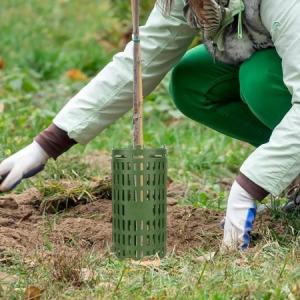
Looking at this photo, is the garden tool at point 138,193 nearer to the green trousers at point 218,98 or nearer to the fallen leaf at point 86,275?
the fallen leaf at point 86,275

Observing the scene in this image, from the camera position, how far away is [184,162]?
520 centimetres

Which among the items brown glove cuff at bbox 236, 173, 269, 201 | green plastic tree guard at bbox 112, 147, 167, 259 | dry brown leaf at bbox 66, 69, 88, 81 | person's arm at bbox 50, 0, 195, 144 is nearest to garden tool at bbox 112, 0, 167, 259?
green plastic tree guard at bbox 112, 147, 167, 259

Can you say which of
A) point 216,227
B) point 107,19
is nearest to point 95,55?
point 107,19

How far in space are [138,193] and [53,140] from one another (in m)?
0.57

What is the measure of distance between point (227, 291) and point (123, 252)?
54cm

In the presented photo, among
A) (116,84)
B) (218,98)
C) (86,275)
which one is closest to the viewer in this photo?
(86,275)

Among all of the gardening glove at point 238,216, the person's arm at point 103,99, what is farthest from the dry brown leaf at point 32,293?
the person's arm at point 103,99

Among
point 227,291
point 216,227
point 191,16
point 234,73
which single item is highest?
point 191,16

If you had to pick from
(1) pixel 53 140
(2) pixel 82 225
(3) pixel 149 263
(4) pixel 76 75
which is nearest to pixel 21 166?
(1) pixel 53 140

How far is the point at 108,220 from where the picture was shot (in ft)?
12.7

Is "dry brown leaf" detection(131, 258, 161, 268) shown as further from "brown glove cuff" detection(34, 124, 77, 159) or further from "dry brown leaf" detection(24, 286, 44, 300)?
"brown glove cuff" detection(34, 124, 77, 159)

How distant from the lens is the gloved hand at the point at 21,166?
3570 millimetres

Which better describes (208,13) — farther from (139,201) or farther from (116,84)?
(139,201)

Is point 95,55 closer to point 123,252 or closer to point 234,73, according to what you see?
point 234,73
